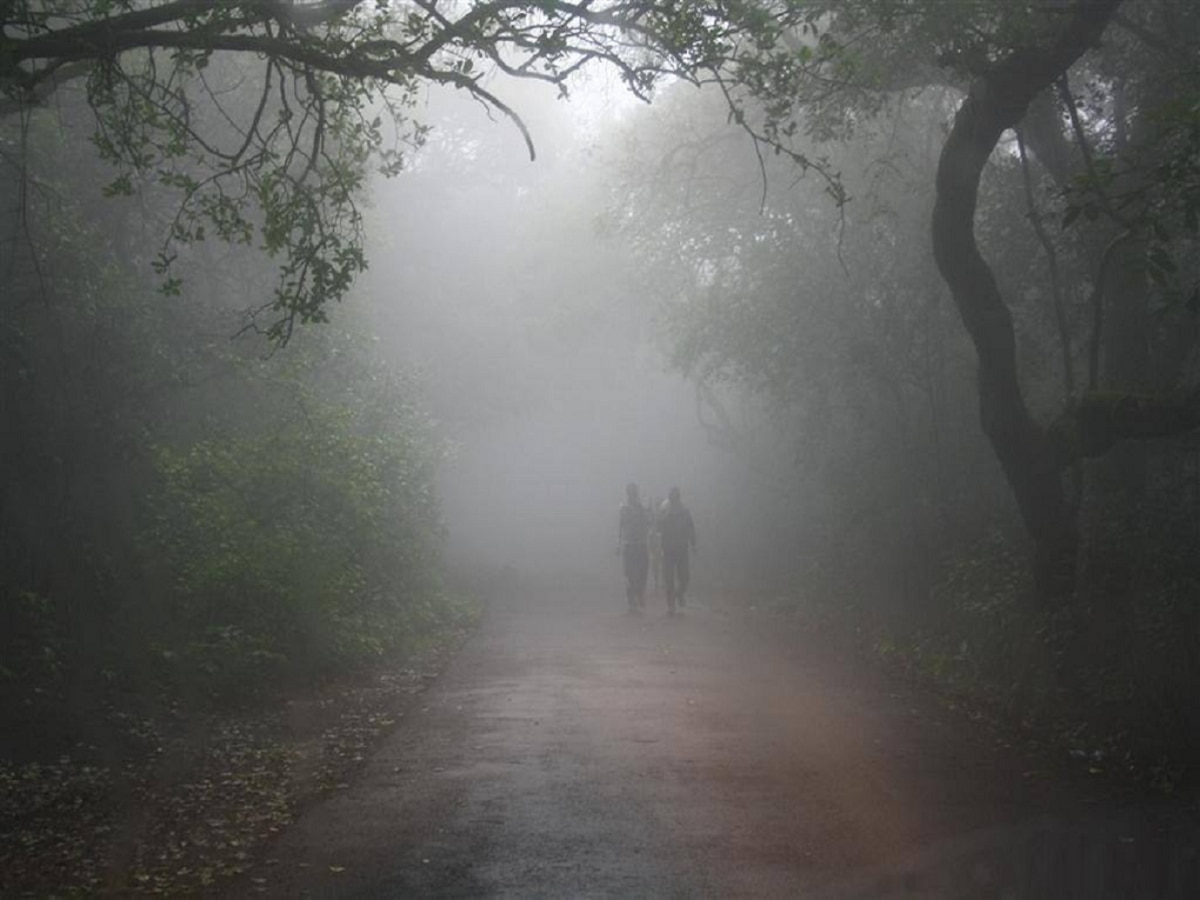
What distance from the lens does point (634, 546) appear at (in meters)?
21.7

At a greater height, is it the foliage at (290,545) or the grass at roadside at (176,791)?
the foliage at (290,545)

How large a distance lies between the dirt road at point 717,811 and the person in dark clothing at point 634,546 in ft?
31.6

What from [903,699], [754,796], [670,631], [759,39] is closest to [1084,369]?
[670,631]

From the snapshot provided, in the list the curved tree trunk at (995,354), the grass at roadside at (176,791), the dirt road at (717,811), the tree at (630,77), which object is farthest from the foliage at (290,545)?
the curved tree trunk at (995,354)

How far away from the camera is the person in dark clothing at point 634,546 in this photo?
71.1 feet

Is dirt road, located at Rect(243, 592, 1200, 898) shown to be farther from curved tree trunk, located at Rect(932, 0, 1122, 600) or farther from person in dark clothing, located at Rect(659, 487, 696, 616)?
person in dark clothing, located at Rect(659, 487, 696, 616)

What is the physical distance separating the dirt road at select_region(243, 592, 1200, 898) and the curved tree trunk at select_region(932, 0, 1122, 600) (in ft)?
6.10

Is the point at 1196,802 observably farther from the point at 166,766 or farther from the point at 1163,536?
the point at 166,766

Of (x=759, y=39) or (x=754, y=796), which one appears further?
(x=759, y=39)

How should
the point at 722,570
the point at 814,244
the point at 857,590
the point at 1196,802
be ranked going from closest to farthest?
the point at 1196,802
the point at 857,590
the point at 814,244
the point at 722,570

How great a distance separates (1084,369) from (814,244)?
4.48 metres

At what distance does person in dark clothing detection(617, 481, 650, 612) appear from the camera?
71.1 feet

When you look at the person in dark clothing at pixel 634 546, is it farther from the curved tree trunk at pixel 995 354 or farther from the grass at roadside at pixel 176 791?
the curved tree trunk at pixel 995 354

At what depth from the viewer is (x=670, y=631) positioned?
18219 millimetres
